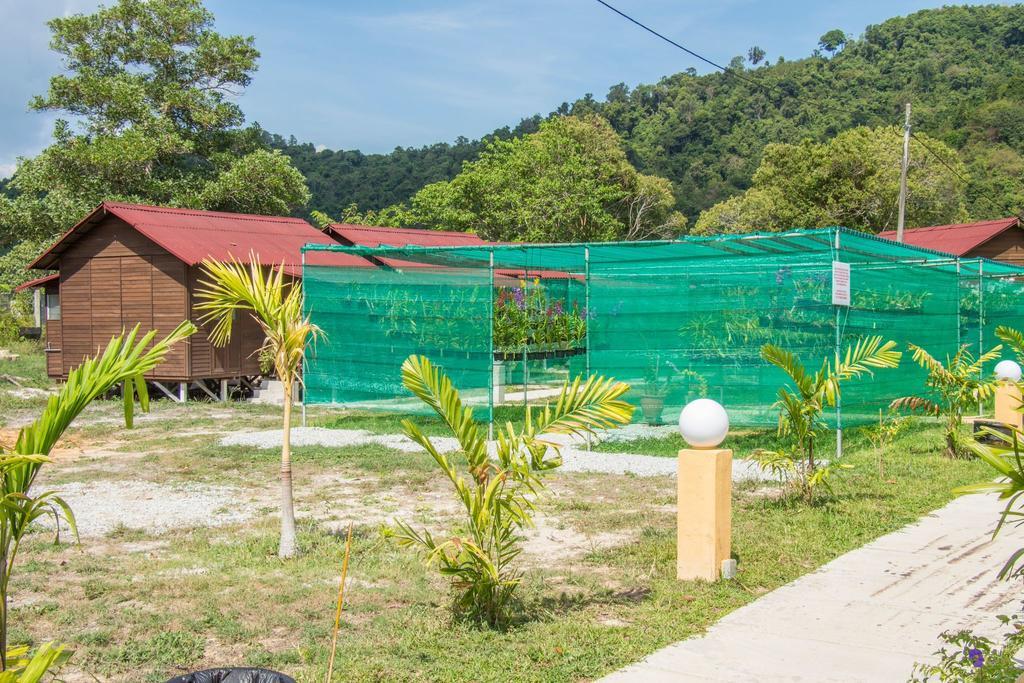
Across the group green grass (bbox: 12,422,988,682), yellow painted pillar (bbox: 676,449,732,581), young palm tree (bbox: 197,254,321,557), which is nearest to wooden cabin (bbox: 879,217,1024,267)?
green grass (bbox: 12,422,988,682)

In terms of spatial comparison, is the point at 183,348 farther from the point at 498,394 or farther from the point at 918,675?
the point at 918,675

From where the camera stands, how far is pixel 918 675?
435 cm

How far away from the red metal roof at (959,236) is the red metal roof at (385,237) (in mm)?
11886

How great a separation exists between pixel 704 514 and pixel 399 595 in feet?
6.26

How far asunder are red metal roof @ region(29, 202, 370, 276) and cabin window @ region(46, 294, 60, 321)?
156cm

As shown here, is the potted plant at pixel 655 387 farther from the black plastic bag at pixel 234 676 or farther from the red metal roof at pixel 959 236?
the red metal roof at pixel 959 236

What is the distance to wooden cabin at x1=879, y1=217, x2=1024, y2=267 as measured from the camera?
24.7 meters

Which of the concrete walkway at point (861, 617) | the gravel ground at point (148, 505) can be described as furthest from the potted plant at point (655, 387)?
the gravel ground at point (148, 505)

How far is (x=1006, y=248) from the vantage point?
2516 centimetres

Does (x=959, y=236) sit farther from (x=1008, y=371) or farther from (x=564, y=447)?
(x=564, y=447)

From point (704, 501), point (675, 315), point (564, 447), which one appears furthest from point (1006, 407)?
point (704, 501)

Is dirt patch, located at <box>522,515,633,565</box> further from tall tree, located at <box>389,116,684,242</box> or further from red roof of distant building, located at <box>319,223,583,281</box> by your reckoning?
tall tree, located at <box>389,116,684,242</box>

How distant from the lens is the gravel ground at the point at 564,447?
10.2 meters

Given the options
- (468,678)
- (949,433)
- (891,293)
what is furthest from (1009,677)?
(891,293)
